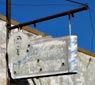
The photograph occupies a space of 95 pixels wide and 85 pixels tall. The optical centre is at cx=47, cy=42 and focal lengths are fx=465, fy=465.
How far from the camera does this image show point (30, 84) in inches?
656

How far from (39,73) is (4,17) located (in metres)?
2.62

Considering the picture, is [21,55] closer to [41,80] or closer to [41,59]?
[41,59]

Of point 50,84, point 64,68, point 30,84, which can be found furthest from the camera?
point 50,84

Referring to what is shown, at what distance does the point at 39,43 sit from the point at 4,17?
6.23 feet

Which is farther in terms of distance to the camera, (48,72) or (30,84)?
(30,84)

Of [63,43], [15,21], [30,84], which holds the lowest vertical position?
[30,84]

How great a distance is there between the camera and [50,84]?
1783 centimetres

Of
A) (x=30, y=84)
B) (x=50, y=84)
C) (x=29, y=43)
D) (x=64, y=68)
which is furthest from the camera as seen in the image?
(x=50, y=84)

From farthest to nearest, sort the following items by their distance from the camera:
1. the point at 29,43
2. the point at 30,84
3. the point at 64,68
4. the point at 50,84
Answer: the point at 50,84
the point at 30,84
the point at 29,43
the point at 64,68

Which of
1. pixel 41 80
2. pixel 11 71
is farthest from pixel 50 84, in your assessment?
pixel 11 71

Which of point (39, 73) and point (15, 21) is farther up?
point (15, 21)

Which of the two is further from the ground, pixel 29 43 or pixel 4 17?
pixel 4 17

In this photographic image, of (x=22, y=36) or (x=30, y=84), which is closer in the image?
(x=22, y=36)

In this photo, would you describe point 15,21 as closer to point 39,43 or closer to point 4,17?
point 4,17
